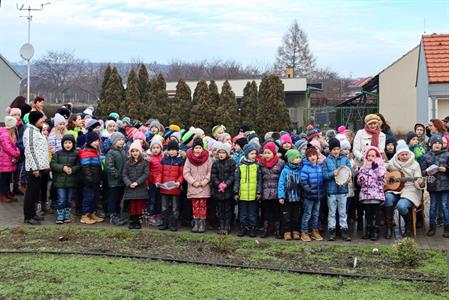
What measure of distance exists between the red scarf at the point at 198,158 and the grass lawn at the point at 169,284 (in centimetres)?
250

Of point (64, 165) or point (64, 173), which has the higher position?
point (64, 165)

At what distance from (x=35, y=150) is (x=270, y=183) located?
4075 mm

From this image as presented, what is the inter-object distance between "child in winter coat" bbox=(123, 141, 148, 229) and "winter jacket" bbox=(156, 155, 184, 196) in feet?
0.92

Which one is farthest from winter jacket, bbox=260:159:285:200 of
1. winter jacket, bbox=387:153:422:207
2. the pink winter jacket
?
the pink winter jacket

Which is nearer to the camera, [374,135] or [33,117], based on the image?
[374,135]

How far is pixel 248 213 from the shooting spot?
898cm

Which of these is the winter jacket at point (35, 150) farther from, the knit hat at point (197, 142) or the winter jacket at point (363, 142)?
the winter jacket at point (363, 142)

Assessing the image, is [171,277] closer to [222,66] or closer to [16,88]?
[16,88]

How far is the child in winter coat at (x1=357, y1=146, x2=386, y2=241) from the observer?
8703 millimetres

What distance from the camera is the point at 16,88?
32781 mm

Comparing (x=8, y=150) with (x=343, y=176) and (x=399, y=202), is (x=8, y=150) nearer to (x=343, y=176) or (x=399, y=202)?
(x=343, y=176)

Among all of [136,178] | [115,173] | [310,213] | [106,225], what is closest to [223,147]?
[136,178]

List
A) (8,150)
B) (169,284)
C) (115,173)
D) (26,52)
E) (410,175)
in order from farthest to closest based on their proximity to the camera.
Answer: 1. (26,52)
2. (8,150)
3. (115,173)
4. (410,175)
5. (169,284)

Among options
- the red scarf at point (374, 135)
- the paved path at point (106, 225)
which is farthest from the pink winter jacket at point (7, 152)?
the red scarf at point (374, 135)
